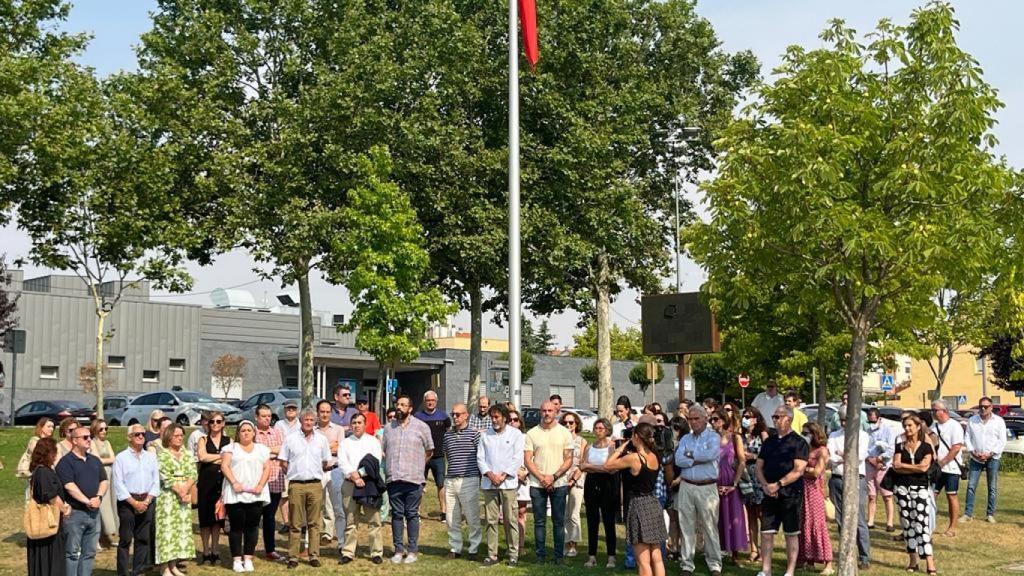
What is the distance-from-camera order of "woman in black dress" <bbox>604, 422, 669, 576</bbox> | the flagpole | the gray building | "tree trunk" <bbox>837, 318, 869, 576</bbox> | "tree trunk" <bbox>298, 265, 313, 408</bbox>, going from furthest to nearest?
the gray building → "tree trunk" <bbox>298, 265, 313, 408</bbox> → the flagpole → "tree trunk" <bbox>837, 318, 869, 576</bbox> → "woman in black dress" <bbox>604, 422, 669, 576</bbox>

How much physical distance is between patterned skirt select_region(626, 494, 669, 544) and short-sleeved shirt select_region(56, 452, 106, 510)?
536 centimetres

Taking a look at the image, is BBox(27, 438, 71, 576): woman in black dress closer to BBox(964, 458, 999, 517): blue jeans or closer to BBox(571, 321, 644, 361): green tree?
BBox(964, 458, 999, 517): blue jeans

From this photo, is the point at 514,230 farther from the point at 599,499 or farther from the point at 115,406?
the point at 115,406

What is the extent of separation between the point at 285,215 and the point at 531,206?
22.5 ft

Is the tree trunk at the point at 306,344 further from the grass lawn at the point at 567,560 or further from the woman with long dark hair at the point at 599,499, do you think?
the woman with long dark hair at the point at 599,499

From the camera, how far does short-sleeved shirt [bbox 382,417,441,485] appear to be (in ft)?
45.5

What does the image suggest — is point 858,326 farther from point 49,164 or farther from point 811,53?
point 49,164

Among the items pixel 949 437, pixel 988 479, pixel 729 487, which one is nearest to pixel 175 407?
pixel 988 479

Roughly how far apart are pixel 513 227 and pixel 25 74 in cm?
1391

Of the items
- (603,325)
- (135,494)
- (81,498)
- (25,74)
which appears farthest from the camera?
(603,325)

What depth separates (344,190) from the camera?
101 feet

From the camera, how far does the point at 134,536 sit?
12.5 meters

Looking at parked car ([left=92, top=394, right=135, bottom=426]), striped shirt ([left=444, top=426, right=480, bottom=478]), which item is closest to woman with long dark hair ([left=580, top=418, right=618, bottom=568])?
striped shirt ([left=444, top=426, right=480, bottom=478])

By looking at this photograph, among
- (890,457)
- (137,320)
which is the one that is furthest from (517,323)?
(137,320)
